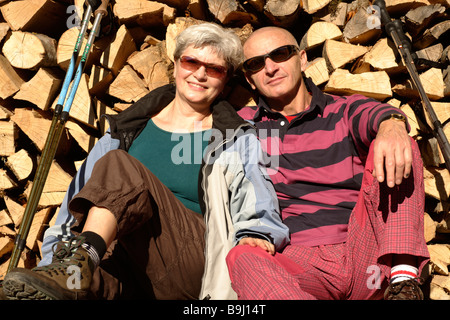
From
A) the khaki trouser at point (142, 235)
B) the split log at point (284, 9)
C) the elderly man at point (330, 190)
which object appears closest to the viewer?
the elderly man at point (330, 190)

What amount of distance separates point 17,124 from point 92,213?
1.44 metres

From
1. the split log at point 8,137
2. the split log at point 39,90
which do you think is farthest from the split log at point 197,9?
the split log at point 8,137

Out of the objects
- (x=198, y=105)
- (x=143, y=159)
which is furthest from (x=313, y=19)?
(x=143, y=159)

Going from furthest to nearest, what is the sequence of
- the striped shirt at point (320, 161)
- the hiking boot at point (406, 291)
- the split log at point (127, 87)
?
1. the split log at point (127, 87)
2. the striped shirt at point (320, 161)
3. the hiking boot at point (406, 291)

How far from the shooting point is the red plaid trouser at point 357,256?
1.67 m

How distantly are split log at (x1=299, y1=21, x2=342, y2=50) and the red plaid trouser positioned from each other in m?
1.12

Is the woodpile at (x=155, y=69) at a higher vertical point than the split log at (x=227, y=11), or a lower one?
lower

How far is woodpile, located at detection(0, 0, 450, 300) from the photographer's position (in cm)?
263

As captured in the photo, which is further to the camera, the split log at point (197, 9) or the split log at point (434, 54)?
the split log at point (197, 9)

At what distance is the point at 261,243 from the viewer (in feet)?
6.33

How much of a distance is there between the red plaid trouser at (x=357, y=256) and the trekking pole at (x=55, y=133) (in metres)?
1.30

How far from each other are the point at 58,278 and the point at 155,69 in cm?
170

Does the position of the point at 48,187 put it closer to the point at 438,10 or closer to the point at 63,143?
the point at 63,143

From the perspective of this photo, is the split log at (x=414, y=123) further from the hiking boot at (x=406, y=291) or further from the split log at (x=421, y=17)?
the hiking boot at (x=406, y=291)
